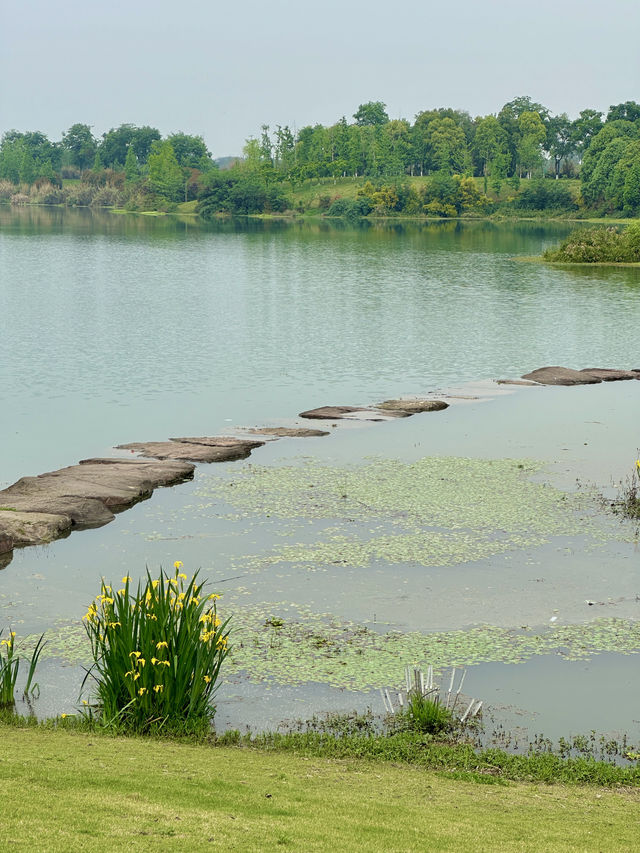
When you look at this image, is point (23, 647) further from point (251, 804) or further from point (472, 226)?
point (472, 226)

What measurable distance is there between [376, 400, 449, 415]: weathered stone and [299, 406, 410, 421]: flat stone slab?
277mm

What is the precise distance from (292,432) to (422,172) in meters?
160

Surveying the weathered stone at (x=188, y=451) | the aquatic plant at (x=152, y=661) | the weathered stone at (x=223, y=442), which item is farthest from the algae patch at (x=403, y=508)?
the aquatic plant at (x=152, y=661)

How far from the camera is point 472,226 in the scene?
125 m

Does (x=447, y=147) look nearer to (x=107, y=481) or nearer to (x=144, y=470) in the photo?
(x=144, y=470)

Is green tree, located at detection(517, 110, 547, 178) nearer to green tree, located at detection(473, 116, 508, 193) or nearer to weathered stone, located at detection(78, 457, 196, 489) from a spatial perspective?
green tree, located at detection(473, 116, 508, 193)

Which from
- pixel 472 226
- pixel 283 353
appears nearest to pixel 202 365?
pixel 283 353

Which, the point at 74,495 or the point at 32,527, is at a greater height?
the point at 74,495

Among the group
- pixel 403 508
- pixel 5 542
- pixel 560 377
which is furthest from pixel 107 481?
pixel 560 377

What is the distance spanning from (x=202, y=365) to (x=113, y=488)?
49.2ft

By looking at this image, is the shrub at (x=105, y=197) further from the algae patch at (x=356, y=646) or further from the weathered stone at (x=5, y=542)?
the algae patch at (x=356, y=646)

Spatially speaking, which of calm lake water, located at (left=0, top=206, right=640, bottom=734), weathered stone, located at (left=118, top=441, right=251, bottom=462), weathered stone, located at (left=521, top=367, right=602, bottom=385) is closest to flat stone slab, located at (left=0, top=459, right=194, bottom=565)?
calm lake water, located at (left=0, top=206, right=640, bottom=734)

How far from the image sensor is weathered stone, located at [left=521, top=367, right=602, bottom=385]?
30.5 meters

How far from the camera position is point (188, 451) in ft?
70.0
